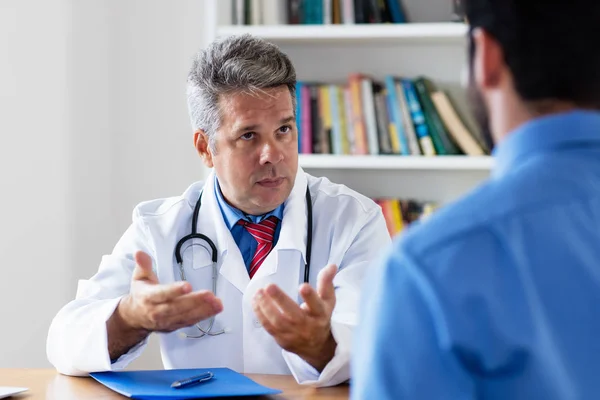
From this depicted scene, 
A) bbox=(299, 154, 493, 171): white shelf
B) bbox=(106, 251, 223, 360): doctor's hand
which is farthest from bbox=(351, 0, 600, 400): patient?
bbox=(299, 154, 493, 171): white shelf

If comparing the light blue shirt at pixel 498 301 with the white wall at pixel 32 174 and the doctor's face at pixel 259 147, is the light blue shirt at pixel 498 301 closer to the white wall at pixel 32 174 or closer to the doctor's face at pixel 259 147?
the doctor's face at pixel 259 147

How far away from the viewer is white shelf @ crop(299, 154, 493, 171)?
267cm

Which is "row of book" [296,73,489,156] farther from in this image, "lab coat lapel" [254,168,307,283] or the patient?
the patient

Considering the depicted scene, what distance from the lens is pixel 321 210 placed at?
6.43 feet

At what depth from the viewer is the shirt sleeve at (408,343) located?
62 cm

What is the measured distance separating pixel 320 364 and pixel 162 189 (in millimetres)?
1681

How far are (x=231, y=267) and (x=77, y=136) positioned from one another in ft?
4.21

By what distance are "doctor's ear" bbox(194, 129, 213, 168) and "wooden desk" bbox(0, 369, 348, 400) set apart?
2.18ft

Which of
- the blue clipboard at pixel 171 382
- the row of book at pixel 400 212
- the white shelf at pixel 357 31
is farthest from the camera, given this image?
the row of book at pixel 400 212

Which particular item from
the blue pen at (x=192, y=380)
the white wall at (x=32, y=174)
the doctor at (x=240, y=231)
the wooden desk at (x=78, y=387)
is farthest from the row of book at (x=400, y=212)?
the blue pen at (x=192, y=380)

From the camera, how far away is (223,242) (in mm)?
1886

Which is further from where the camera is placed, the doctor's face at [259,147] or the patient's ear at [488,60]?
the doctor's face at [259,147]

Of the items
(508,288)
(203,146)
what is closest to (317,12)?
(203,146)

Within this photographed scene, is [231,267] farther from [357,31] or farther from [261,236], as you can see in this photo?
[357,31]
